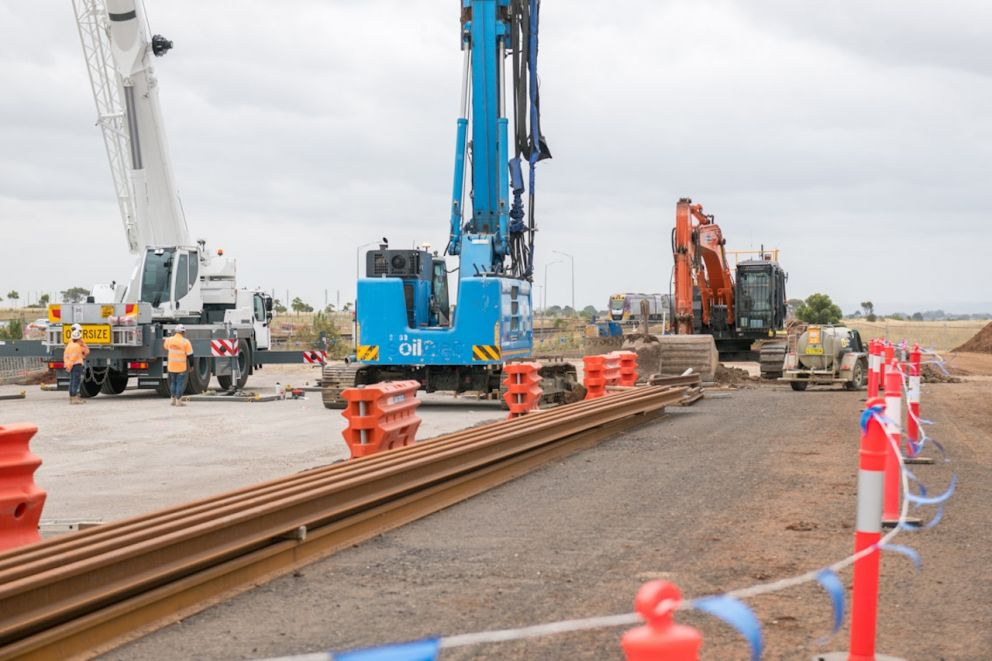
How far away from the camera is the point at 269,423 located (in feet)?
66.9

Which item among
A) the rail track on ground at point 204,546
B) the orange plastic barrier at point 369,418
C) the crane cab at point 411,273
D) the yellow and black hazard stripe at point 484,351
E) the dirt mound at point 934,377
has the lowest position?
the dirt mound at point 934,377

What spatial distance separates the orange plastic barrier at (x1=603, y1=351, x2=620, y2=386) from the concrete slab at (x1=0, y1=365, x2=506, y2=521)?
6.97 ft

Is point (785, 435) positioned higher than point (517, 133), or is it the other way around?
point (517, 133)

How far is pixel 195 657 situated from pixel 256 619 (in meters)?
0.75

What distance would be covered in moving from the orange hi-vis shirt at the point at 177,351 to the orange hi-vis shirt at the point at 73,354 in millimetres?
1835

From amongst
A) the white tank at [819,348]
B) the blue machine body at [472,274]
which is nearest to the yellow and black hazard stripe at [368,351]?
the blue machine body at [472,274]

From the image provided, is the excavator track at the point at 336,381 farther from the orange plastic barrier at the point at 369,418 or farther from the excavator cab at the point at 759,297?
the excavator cab at the point at 759,297

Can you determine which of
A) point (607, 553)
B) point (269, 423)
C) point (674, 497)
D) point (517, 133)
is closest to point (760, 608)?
point (607, 553)

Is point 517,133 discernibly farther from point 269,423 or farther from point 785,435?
point 785,435

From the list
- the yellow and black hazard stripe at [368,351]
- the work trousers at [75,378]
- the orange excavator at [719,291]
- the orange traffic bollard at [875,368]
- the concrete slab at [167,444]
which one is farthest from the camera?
the orange excavator at [719,291]

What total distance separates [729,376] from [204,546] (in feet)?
88.3

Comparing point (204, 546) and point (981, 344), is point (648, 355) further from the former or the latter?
point (981, 344)

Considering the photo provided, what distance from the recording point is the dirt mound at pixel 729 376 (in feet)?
106

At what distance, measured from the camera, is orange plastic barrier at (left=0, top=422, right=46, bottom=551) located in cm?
803
